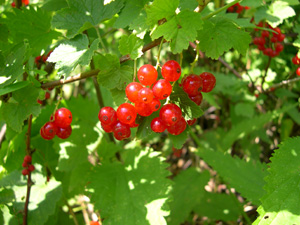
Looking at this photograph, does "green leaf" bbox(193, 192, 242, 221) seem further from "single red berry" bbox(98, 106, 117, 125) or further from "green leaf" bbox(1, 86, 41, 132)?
"green leaf" bbox(1, 86, 41, 132)

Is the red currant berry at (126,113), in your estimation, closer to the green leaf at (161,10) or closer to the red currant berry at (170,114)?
the red currant berry at (170,114)

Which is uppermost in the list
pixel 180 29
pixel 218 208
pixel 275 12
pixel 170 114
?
pixel 180 29

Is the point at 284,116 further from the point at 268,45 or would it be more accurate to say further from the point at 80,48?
the point at 80,48

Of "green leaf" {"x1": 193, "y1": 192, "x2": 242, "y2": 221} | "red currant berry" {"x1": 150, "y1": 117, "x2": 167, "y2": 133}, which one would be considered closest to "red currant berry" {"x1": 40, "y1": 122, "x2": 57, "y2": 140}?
"red currant berry" {"x1": 150, "y1": 117, "x2": 167, "y2": 133}

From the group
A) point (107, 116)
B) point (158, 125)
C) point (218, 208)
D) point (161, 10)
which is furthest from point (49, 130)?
point (218, 208)

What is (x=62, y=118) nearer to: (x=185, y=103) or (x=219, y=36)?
(x=185, y=103)

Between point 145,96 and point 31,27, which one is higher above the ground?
point 31,27
